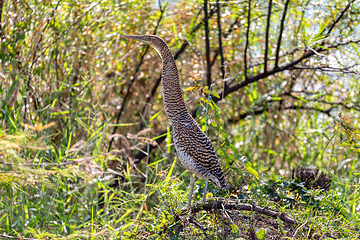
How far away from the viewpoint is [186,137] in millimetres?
2855

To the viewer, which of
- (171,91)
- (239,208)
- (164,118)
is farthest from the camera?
(164,118)

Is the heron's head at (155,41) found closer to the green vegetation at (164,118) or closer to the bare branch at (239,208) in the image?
the green vegetation at (164,118)

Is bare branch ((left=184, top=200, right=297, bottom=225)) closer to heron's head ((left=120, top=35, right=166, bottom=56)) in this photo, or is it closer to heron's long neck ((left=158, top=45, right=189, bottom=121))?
heron's long neck ((left=158, top=45, right=189, bottom=121))

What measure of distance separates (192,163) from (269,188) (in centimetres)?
→ 62

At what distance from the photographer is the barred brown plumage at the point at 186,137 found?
281 centimetres

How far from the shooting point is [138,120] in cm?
511

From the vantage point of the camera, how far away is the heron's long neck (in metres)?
2.99

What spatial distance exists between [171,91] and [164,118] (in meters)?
2.23

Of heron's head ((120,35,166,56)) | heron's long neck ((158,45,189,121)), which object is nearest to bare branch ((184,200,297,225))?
heron's long neck ((158,45,189,121))

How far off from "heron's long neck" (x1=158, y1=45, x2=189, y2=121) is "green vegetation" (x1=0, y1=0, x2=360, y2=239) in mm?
164

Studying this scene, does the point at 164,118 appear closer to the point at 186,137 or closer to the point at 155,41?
the point at 155,41

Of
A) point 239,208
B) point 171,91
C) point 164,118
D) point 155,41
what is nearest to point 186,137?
point 171,91

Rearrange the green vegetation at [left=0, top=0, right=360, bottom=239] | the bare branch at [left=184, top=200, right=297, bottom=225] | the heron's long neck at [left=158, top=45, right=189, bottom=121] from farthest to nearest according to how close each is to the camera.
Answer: the heron's long neck at [left=158, top=45, right=189, bottom=121], the green vegetation at [left=0, top=0, right=360, bottom=239], the bare branch at [left=184, top=200, right=297, bottom=225]

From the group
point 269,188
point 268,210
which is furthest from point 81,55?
point 268,210
